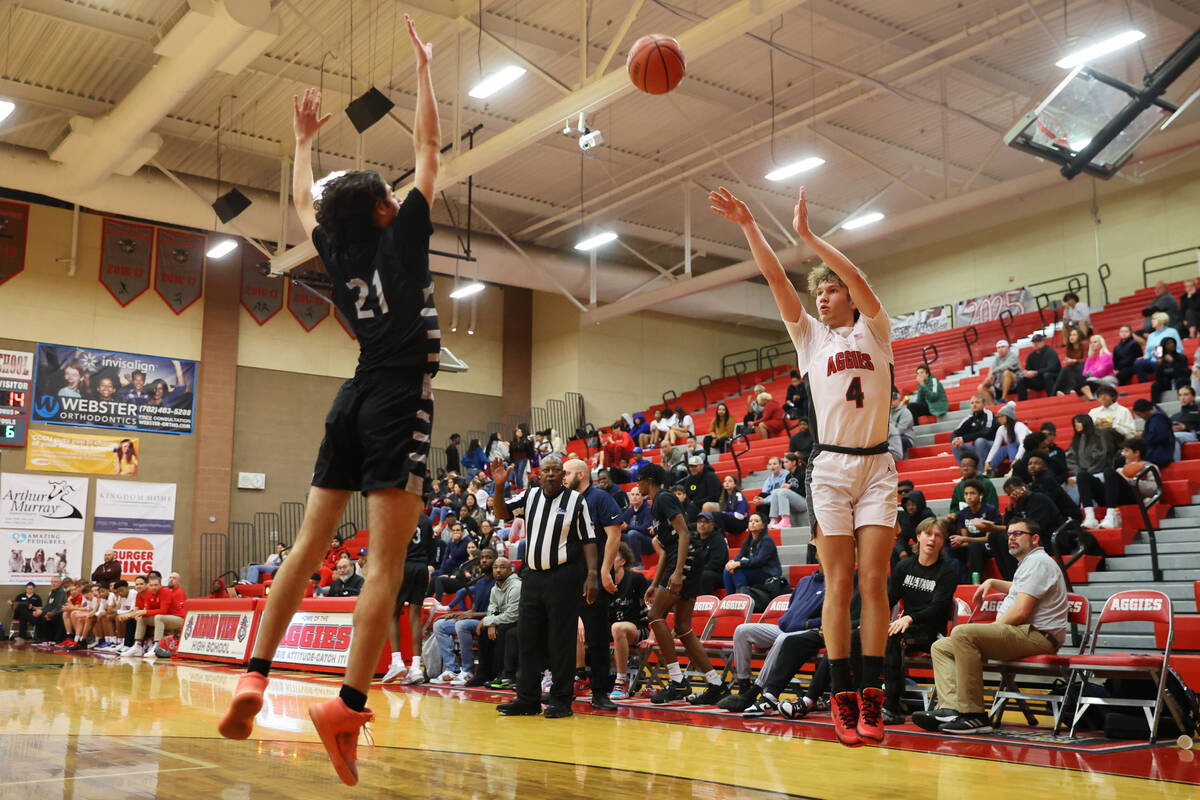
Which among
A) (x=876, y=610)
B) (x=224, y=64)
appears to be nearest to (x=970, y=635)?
(x=876, y=610)

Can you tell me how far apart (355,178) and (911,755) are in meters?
3.94

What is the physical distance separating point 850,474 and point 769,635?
165 inches

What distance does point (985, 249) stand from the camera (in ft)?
79.8

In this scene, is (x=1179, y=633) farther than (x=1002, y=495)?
No

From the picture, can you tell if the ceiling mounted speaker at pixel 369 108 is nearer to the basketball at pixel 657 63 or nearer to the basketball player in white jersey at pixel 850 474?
the basketball at pixel 657 63

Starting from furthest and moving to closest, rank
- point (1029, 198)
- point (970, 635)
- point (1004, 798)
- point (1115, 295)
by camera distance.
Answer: point (1029, 198) < point (1115, 295) < point (970, 635) < point (1004, 798)

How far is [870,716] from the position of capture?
427cm

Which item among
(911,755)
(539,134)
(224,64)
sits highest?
(224,64)

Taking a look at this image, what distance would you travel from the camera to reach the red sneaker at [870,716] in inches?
167

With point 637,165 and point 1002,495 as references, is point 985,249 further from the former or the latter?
point 1002,495

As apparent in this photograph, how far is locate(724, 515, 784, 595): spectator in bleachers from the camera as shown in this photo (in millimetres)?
10453

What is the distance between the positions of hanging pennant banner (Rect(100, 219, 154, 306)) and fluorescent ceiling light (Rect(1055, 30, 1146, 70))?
18462mm

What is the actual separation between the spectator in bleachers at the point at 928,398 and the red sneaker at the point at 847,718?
41.4 ft

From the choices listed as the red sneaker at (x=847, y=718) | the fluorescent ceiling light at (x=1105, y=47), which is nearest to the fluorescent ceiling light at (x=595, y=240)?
the fluorescent ceiling light at (x=1105, y=47)
